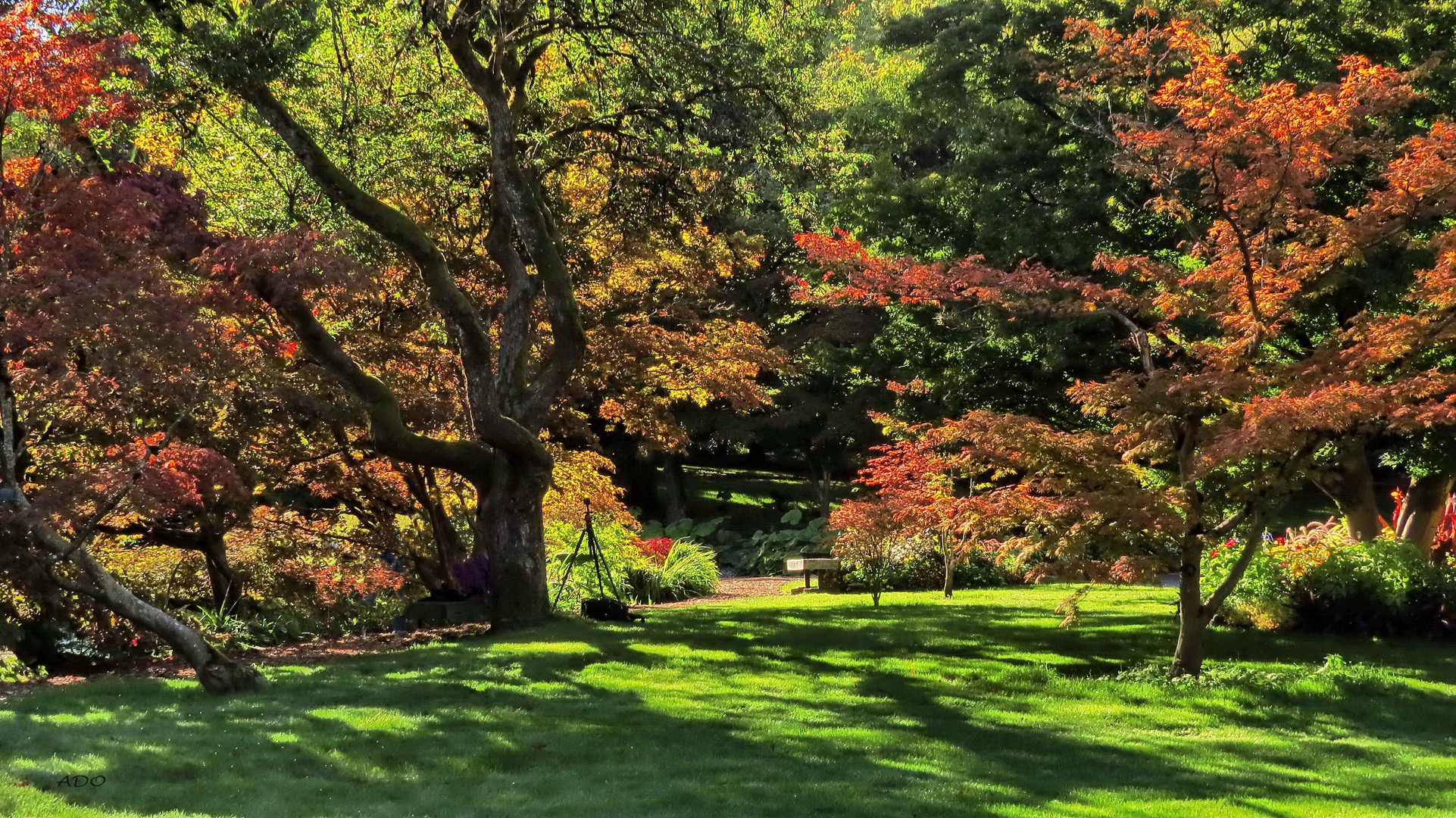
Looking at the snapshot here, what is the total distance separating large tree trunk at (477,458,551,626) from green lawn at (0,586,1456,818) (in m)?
1.04

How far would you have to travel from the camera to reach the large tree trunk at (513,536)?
12297mm

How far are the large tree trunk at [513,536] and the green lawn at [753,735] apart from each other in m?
1.04

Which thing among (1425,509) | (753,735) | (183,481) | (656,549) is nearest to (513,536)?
(183,481)

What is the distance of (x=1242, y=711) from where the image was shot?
830cm

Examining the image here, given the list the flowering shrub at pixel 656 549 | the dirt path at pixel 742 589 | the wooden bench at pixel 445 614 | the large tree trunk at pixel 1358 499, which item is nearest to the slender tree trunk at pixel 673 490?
the dirt path at pixel 742 589

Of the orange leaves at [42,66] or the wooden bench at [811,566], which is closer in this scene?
the orange leaves at [42,66]

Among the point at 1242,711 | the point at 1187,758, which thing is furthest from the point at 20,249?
the point at 1242,711

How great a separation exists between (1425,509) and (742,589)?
10465 mm

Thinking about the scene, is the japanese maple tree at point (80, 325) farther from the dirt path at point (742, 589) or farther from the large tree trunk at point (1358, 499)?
the large tree trunk at point (1358, 499)

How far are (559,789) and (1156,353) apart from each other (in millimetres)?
8702

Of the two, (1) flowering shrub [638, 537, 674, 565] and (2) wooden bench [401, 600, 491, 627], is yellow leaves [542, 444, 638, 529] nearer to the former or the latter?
(2) wooden bench [401, 600, 491, 627]

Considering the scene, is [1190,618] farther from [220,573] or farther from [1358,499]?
[220,573]

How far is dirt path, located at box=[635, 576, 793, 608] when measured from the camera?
17.8 metres

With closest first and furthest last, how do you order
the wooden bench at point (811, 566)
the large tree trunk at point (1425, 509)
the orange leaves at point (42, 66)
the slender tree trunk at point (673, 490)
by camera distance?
the orange leaves at point (42, 66), the large tree trunk at point (1425, 509), the wooden bench at point (811, 566), the slender tree trunk at point (673, 490)
